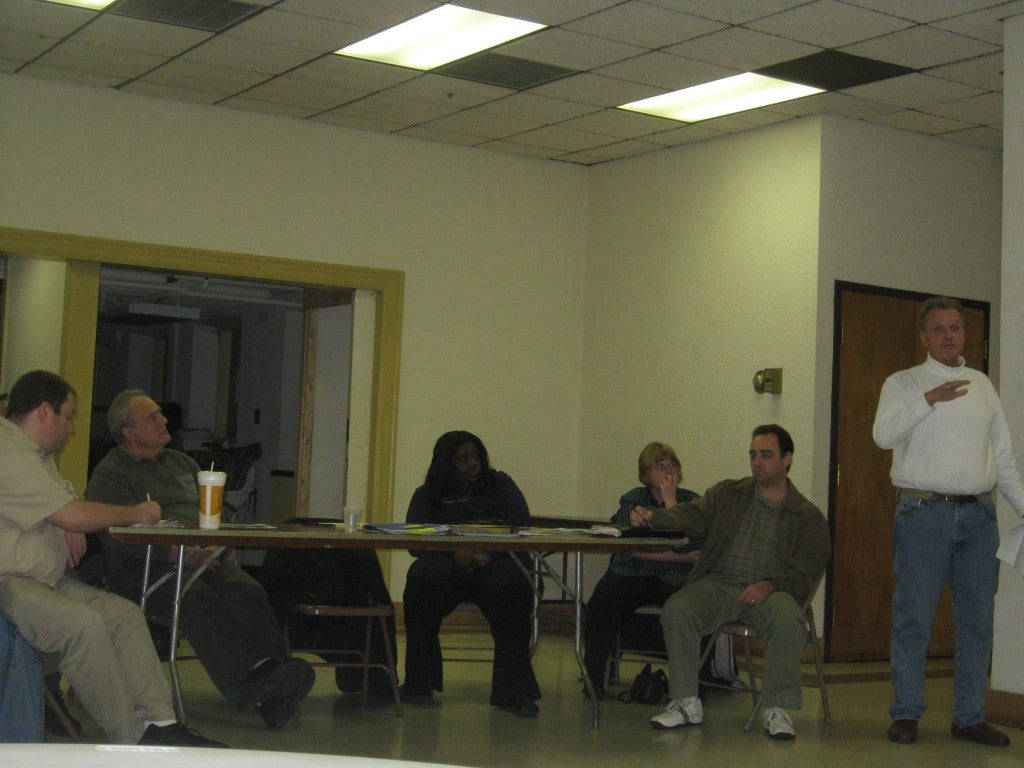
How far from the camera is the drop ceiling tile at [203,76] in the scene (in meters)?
6.66

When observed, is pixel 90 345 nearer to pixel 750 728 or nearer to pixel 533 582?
pixel 533 582

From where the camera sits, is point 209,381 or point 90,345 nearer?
point 90,345

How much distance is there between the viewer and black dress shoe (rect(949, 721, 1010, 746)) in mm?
4938

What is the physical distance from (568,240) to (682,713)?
13.8 feet

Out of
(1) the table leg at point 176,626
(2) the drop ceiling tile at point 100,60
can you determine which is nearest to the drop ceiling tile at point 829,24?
(2) the drop ceiling tile at point 100,60

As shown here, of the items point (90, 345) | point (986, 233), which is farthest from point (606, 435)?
point (90, 345)

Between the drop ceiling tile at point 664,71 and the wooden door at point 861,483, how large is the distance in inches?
56.4

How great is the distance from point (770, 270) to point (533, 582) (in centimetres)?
283

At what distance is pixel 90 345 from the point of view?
7.14 metres

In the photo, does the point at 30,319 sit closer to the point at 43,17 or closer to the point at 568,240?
the point at 43,17

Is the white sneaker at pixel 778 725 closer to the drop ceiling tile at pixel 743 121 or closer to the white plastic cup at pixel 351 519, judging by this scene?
the white plastic cup at pixel 351 519

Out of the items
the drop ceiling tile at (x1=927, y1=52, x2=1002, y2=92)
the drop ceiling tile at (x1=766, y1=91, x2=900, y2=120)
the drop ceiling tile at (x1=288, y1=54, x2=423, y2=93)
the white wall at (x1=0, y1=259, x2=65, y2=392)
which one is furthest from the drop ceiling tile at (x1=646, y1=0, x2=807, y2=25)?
the white wall at (x1=0, y1=259, x2=65, y2=392)

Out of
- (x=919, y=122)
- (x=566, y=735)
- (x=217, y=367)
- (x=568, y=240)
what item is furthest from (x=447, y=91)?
(x=217, y=367)

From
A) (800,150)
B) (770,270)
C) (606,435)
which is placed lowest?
(606,435)
